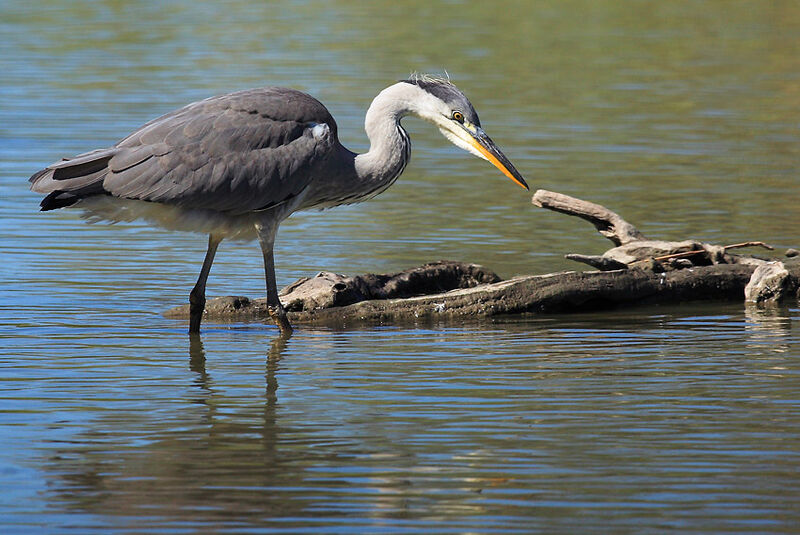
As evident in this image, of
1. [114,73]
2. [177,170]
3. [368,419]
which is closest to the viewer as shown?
[368,419]

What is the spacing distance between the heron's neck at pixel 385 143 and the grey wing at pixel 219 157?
0.43 m

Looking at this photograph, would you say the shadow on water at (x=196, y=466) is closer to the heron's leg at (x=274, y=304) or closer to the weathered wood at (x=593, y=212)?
the heron's leg at (x=274, y=304)

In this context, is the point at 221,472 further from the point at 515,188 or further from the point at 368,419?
the point at 515,188

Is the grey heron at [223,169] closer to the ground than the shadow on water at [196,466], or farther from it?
farther from it

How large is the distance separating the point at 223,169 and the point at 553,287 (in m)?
2.35

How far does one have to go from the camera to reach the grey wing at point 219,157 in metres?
8.91

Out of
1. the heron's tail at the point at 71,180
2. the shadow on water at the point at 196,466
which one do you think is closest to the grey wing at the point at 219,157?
the heron's tail at the point at 71,180

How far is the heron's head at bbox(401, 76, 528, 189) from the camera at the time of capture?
9656 mm

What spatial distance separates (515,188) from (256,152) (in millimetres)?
6516

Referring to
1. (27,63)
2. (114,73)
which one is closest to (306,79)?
(114,73)

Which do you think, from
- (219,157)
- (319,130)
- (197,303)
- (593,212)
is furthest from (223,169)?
(593,212)

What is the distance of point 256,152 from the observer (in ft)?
30.3

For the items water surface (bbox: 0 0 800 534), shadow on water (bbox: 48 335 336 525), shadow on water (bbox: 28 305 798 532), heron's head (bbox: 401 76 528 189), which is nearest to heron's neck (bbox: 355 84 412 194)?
heron's head (bbox: 401 76 528 189)

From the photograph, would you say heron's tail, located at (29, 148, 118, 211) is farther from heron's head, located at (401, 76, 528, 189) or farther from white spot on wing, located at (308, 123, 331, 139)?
heron's head, located at (401, 76, 528, 189)
